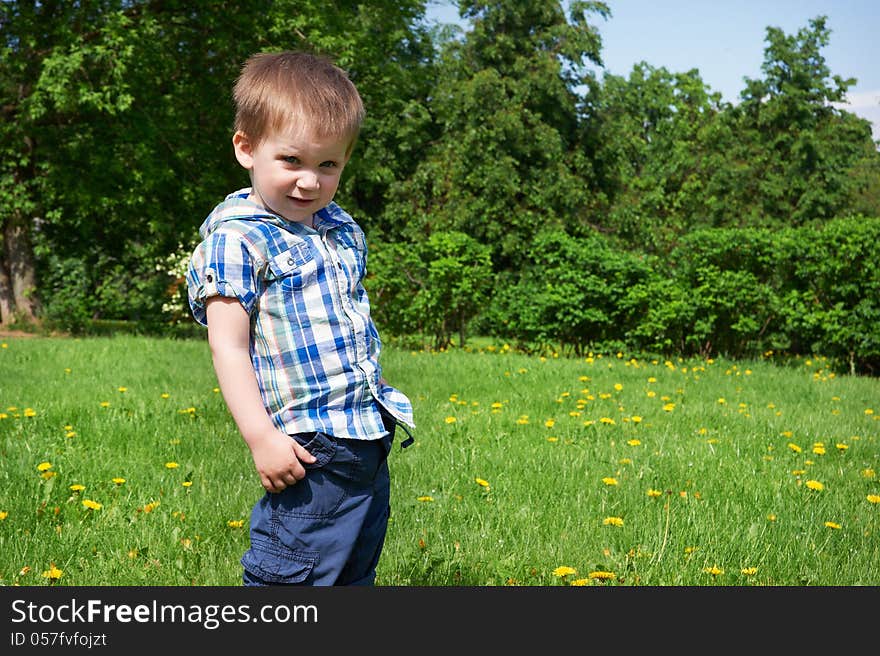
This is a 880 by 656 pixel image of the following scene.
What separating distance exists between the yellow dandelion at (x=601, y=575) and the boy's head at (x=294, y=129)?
62.3 inches

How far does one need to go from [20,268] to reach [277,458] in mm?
15432

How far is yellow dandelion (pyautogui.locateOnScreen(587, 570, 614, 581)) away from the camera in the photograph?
2863 millimetres

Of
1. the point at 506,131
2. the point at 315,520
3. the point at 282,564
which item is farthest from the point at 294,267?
the point at 506,131

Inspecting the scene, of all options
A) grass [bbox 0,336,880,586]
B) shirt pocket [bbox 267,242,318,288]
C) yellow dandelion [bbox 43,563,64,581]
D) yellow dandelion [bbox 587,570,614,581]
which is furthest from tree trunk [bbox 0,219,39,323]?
shirt pocket [bbox 267,242,318,288]

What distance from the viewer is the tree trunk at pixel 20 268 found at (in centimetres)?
1534

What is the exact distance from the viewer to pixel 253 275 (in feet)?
6.45

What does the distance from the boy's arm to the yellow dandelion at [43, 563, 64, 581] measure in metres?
1.33

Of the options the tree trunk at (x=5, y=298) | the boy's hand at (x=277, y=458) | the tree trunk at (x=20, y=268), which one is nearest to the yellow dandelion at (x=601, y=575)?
the boy's hand at (x=277, y=458)

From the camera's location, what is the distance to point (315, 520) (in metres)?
2.03

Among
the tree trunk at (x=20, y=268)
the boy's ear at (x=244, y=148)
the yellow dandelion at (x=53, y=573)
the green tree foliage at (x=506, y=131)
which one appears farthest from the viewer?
the green tree foliage at (x=506, y=131)

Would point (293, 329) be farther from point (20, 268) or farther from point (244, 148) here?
point (20, 268)

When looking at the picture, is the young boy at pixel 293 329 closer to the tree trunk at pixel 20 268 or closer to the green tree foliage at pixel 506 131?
the tree trunk at pixel 20 268

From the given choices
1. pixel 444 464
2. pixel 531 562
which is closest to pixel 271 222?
pixel 531 562

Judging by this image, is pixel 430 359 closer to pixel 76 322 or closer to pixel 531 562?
pixel 531 562
